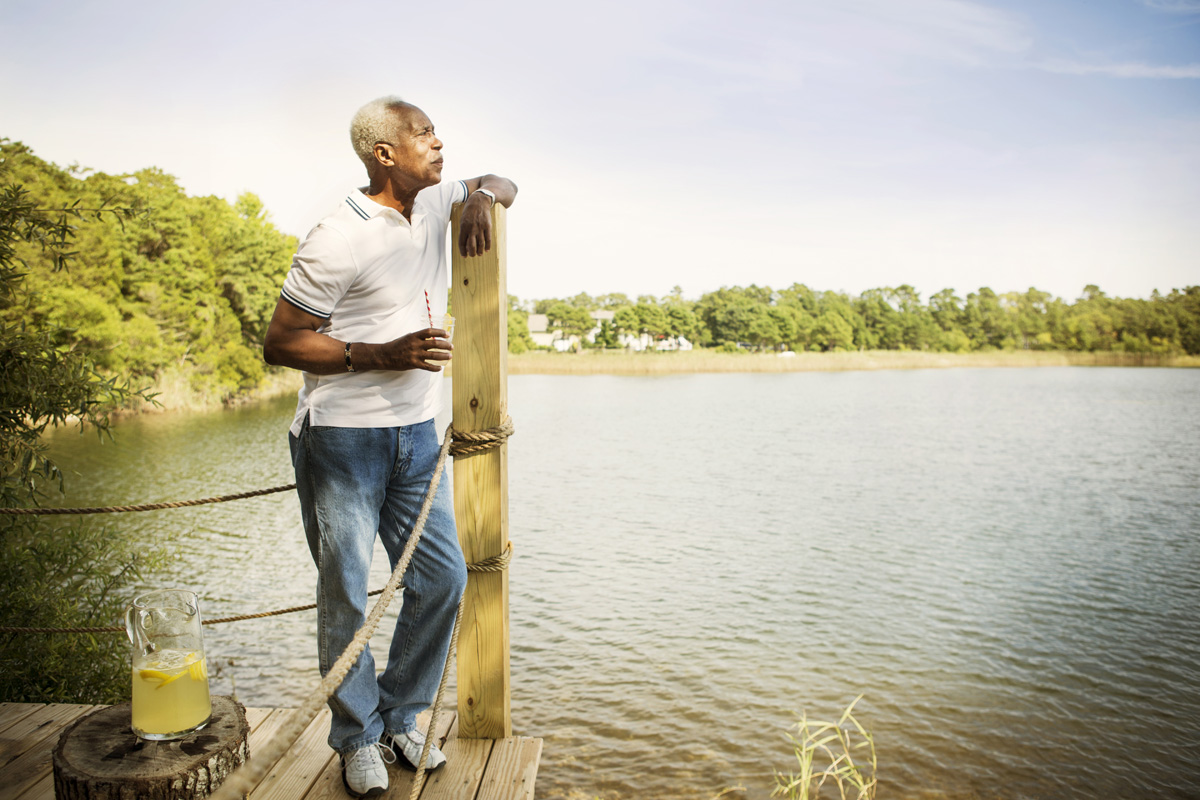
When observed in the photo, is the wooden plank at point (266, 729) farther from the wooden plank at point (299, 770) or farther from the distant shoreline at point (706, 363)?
the distant shoreline at point (706, 363)

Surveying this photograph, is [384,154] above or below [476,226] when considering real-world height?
above

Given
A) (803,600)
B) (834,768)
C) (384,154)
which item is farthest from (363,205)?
(803,600)

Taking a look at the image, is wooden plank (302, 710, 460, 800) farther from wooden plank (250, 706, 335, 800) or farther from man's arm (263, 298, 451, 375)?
man's arm (263, 298, 451, 375)

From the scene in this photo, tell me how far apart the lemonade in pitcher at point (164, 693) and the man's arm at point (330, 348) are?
72 centimetres

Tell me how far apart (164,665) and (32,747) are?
2.81 feet

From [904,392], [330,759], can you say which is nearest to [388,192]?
[330,759]

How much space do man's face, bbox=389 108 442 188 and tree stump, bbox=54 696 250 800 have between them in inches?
56.0

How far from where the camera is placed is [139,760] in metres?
1.71

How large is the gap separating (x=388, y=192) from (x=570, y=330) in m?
91.7

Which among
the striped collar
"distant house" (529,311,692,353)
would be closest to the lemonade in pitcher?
the striped collar

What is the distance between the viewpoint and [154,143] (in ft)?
101

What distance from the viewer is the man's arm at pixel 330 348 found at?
5.87 ft

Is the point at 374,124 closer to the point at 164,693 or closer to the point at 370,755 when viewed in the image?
the point at 164,693

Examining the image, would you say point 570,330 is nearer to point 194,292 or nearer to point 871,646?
point 194,292
